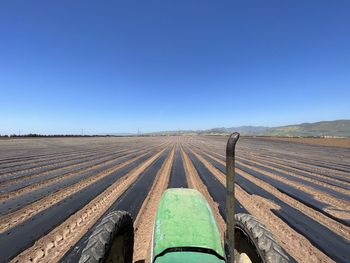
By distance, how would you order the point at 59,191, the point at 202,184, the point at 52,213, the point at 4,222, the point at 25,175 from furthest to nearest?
the point at 25,175 → the point at 202,184 → the point at 59,191 → the point at 52,213 → the point at 4,222

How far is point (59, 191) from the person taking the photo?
820 centimetres

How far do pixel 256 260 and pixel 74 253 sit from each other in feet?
10.3

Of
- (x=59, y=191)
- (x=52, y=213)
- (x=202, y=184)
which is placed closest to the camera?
(x=52, y=213)

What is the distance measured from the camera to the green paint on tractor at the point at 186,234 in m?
2.00

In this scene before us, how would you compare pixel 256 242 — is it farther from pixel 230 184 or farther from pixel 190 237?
pixel 230 184

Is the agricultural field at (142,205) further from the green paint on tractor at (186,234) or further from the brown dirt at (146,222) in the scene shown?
the green paint on tractor at (186,234)

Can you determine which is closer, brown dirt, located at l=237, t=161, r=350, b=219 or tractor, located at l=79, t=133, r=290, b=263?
tractor, located at l=79, t=133, r=290, b=263

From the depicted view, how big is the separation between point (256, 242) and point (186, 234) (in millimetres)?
762

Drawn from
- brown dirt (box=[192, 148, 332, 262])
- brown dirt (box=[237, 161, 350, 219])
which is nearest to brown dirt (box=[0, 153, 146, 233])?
brown dirt (box=[192, 148, 332, 262])

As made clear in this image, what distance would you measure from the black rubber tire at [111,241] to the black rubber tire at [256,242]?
1.37 meters

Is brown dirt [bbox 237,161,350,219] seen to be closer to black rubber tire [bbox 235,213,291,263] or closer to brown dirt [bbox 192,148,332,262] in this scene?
brown dirt [bbox 192,148,332,262]

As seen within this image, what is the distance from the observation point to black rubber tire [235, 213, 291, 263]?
2.22 metres

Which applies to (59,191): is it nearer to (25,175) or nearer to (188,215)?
(25,175)

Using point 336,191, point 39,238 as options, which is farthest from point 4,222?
point 336,191
